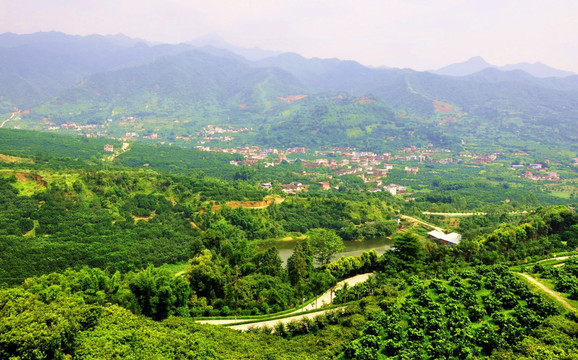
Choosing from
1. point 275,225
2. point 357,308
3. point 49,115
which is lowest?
point 275,225

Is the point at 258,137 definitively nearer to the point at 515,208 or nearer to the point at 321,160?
the point at 321,160

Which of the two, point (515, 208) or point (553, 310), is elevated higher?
point (553, 310)

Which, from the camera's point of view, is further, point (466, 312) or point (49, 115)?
point (49, 115)

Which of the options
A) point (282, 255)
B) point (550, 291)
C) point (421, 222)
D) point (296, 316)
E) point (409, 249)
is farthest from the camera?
point (421, 222)

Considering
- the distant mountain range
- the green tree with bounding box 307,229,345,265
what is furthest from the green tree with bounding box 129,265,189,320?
the distant mountain range

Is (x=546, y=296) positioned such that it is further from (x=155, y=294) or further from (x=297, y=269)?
(x=155, y=294)

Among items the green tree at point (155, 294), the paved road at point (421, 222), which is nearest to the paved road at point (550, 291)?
the green tree at point (155, 294)

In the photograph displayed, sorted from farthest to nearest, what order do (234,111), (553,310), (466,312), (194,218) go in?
1. (234,111)
2. (194,218)
3. (466,312)
4. (553,310)

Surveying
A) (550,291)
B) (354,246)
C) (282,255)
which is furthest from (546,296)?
(354,246)

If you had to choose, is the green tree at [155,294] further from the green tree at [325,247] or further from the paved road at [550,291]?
the paved road at [550,291]

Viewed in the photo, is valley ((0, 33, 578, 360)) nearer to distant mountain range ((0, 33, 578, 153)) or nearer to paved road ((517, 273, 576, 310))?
paved road ((517, 273, 576, 310))

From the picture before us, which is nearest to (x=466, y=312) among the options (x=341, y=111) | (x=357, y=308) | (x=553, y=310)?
(x=553, y=310)
